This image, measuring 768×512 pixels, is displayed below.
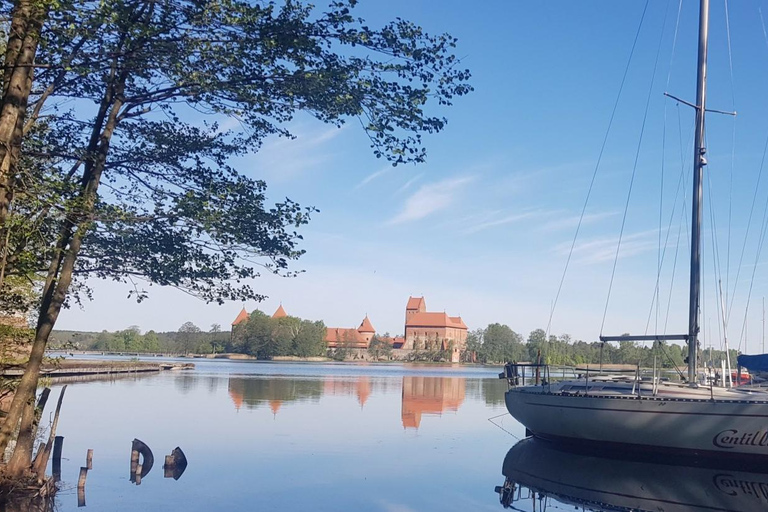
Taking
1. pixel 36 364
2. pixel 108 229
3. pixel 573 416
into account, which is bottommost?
pixel 573 416

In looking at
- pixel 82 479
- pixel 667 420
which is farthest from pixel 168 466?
pixel 667 420

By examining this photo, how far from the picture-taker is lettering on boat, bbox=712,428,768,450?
18047 millimetres

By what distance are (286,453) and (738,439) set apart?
13.0m

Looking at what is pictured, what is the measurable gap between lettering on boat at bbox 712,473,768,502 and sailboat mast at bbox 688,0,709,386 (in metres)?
3.72

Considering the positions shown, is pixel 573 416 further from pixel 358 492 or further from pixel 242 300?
pixel 242 300

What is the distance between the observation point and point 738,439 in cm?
1828

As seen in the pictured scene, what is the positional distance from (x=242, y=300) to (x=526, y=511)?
7810mm

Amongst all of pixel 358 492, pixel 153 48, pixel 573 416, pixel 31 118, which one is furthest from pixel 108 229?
pixel 573 416

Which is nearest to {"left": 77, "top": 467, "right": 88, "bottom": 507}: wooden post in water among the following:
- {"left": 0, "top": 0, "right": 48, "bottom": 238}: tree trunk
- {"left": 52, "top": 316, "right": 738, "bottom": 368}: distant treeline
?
{"left": 0, "top": 0, "right": 48, "bottom": 238}: tree trunk

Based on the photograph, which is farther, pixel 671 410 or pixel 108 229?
pixel 671 410

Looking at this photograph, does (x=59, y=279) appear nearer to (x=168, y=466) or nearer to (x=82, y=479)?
(x=82, y=479)

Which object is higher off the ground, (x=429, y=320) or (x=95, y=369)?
(x=429, y=320)

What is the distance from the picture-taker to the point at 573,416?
21172mm

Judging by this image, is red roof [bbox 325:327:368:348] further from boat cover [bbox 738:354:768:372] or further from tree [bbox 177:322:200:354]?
boat cover [bbox 738:354:768:372]
